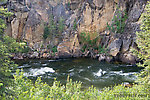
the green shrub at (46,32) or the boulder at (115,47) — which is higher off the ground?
the green shrub at (46,32)

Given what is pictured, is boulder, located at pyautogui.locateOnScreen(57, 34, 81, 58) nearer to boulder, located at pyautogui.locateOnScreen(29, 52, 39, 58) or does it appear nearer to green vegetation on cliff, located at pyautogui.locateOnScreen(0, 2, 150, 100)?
boulder, located at pyautogui.locateOnScreen(29, 52, 39, 58)

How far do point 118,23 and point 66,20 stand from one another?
1426 cm

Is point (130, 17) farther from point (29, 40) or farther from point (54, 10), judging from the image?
point (29, 40)

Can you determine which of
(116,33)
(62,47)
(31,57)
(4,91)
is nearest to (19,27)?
(31,57)

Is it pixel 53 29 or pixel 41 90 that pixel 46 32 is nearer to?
pixel 53 29

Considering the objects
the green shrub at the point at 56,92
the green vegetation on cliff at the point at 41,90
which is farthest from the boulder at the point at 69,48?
the green shrub at the point at 56,92

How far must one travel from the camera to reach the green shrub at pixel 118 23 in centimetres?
3338

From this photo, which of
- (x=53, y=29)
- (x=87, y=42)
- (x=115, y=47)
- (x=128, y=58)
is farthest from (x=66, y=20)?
(x=128, y=58)

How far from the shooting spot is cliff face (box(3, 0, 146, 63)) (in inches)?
1380

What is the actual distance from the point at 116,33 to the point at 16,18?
2583 centimetres

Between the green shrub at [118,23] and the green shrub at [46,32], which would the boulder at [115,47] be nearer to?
the green shrub at [118,23]

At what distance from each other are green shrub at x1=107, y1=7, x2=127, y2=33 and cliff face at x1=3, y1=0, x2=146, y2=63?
2.65ft

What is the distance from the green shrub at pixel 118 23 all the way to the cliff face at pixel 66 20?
0.81 m

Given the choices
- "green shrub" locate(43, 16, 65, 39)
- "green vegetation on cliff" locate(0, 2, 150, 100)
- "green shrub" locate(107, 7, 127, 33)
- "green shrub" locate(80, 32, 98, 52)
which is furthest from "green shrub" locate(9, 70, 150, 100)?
"green shrub" locate(43, 16, 65, 39)
